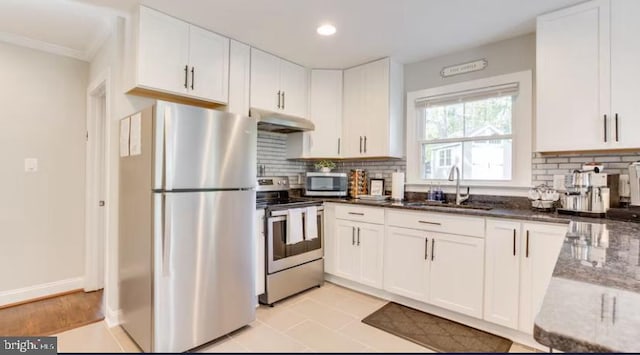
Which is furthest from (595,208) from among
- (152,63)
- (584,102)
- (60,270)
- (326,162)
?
(60,270)

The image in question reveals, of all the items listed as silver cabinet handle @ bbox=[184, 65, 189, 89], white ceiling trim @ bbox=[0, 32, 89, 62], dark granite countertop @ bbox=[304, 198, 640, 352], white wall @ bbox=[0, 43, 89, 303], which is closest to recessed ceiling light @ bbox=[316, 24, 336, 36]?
silver cabinet handle @ bbox=[184, 65, 189, 89]

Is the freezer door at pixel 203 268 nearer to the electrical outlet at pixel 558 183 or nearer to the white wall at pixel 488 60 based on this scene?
the white wall at pixel 488 60

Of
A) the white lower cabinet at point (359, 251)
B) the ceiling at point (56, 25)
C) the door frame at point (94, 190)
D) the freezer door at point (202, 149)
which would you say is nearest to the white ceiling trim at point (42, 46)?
the ceiling at point (56, 25)

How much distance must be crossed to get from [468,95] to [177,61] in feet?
8.66

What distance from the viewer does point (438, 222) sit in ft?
8.32

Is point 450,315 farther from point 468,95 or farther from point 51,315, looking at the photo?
point 51,315

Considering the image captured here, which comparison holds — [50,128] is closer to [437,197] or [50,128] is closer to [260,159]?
[260,159]

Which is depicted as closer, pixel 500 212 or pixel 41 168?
pixel 500 212

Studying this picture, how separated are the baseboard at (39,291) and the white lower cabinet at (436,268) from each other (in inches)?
122

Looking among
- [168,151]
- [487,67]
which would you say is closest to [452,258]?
[487,67]

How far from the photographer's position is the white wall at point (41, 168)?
9.14ft

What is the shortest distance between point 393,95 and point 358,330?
2.29 metres

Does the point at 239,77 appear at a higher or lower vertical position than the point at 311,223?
higher

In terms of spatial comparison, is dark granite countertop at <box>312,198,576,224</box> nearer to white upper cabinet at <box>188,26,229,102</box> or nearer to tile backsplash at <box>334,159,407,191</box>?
tile backsplash at <box>334,159,407,191</box>
